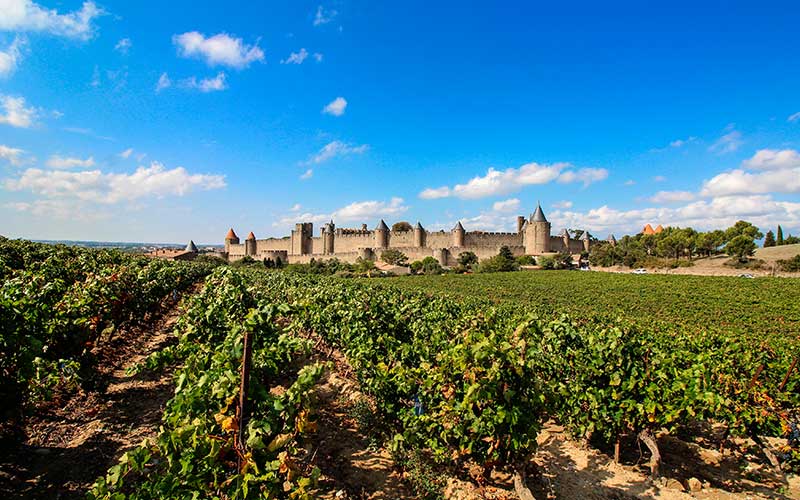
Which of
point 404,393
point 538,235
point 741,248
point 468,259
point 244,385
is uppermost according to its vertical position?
point 538,235

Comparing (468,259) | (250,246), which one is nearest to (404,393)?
(468,259)

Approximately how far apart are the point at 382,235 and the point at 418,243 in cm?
588

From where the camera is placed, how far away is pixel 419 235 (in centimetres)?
6172

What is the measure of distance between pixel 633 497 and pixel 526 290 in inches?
1023

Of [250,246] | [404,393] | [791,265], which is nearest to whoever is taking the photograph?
[404,393]

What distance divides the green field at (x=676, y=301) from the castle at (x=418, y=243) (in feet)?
71.8

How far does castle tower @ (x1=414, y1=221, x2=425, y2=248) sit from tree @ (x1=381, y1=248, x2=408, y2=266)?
7.27 meters

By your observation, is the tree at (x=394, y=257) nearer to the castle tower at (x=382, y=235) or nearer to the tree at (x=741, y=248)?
the castle tower at (x=382, y=235)

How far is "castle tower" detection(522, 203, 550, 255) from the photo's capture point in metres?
58.1

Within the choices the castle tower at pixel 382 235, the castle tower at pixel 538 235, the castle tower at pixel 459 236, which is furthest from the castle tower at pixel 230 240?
the castle tower at pixel 538 235

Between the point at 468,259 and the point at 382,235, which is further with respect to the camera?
the point at 382,235

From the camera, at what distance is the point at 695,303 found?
22.1m

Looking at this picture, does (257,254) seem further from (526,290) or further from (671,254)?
(671,254)

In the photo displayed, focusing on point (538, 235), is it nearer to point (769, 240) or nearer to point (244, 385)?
point (769, 240)
